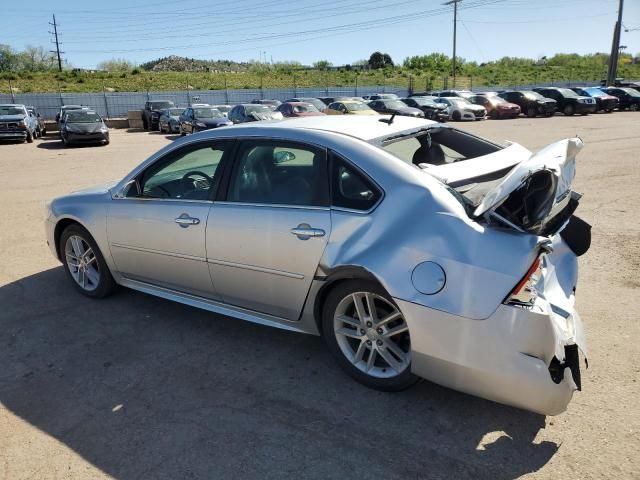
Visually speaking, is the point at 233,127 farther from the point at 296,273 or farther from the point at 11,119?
the point at 11,119

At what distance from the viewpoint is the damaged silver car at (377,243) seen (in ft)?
8.39

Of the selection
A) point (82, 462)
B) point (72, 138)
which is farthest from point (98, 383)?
point (72, 138)

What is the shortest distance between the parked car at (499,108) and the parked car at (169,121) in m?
18.7

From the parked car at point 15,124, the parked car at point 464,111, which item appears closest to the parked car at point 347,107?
the parked car at point 464,111

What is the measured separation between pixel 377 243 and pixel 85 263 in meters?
3.15

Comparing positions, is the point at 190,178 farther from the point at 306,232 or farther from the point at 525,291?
the point at 525,291

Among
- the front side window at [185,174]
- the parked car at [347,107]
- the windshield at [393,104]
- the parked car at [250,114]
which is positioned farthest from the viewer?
the windshield at [393,104]

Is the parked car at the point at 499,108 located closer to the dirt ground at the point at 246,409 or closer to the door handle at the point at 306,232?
the dirt ground at the point at 246,409

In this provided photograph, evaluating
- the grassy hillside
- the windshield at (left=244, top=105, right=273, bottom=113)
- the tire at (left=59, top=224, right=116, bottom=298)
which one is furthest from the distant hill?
the tire at (left=59, top=224, right=116, bottom=298)

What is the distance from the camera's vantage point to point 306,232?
10.5 feet

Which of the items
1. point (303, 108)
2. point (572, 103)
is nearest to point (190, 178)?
point (303, 108)

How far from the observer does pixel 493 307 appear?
252 centimetres

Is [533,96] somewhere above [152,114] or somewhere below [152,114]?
above

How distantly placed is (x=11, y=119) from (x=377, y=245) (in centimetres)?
2329
